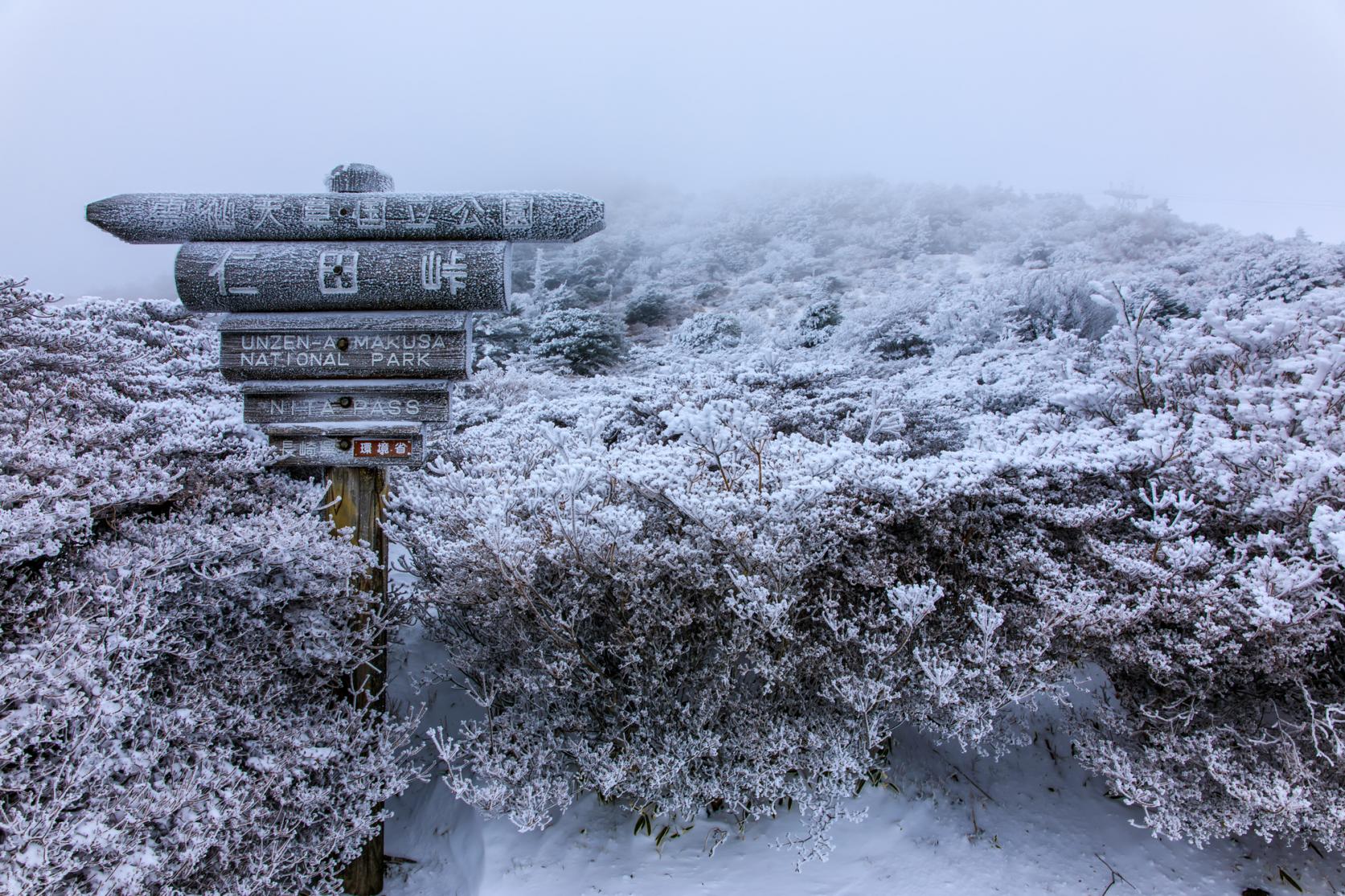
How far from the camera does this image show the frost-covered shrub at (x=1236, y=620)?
2.71 metres

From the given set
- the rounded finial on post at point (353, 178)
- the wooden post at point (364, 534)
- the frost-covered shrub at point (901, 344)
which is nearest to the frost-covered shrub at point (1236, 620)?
the wooden post at point (364, 534)

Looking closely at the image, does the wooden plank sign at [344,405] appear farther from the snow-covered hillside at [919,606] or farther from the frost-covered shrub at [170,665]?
the snow-covered hillside at [919,606]

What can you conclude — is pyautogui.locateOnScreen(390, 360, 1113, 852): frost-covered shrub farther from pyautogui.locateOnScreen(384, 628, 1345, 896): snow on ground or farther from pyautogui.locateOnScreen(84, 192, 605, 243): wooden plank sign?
pyautogui.locateOnScreen(84, 192, 605, 243): wooden plank sign

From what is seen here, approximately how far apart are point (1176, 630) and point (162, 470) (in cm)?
472

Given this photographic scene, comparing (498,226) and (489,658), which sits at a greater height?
(498,226)

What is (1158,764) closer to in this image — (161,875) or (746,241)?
(161,875)

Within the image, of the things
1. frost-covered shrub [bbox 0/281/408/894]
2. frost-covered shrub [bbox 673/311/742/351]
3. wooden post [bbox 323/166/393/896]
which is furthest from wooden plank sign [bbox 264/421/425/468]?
frost-covered shrub [bbox 673/311/742/351]

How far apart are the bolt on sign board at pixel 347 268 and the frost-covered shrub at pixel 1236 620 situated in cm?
304

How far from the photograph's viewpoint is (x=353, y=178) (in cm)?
292

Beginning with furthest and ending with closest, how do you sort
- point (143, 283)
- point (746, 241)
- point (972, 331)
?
point (746, 241) → point (143, 283) → point (972, 331)

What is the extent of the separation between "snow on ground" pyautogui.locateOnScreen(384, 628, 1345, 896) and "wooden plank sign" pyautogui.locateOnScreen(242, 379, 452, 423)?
2.23 meters

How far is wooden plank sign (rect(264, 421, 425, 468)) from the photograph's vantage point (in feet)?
9.79

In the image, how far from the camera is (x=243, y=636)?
109 inches

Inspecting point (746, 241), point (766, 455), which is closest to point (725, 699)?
point (766, 455)
